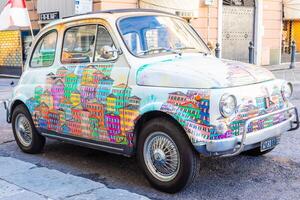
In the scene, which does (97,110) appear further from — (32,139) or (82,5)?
(82,5)

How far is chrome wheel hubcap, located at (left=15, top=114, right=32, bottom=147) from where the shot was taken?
21.8 feet

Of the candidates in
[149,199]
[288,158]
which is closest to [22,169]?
[149,199]

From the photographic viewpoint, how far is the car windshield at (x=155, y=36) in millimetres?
5301

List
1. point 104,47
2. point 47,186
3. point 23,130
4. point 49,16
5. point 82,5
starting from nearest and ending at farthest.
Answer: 1. point 47,186
2. point 104,47
3. point 23,130
4. point 82,5
5. point 49,16

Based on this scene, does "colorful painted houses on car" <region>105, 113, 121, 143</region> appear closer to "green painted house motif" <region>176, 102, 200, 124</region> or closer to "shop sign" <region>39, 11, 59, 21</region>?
"green painted house motif" <region>176, 102, 200, 124</region>

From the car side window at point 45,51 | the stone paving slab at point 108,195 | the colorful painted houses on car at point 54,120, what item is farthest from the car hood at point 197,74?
the car side window at point 45,51

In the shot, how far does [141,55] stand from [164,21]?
79 cm

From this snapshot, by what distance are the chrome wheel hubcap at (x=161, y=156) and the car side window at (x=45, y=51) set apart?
209 centimetres

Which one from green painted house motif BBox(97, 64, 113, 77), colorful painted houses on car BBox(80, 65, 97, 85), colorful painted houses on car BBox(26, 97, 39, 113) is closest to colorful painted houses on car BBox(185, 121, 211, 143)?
green painted house motif BBox(97, 64, 113, 77)

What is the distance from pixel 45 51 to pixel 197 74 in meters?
2.68

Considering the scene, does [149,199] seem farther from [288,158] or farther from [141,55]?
[288,158]

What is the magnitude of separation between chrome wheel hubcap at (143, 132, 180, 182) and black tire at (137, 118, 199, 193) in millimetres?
46

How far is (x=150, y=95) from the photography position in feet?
15.6

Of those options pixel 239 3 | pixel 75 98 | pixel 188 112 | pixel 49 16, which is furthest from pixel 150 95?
pixel 239 3
